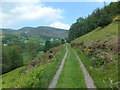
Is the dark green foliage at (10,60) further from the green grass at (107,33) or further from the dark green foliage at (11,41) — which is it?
the dark green foliage at (11,41)

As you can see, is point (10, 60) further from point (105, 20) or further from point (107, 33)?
point (107, 33)

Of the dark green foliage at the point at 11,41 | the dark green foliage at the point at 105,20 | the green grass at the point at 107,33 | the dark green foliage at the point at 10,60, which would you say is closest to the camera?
the green grass at the point at 107,33

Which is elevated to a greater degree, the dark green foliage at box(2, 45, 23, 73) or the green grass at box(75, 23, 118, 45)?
the green grass at box(75, 23, 118, 45)

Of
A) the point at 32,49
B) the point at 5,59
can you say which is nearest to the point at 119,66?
the point at 5,59

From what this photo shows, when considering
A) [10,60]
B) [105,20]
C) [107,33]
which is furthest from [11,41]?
[107,33]

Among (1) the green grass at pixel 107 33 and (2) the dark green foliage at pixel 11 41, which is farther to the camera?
(2) the dark green foliage at pixel 11 41

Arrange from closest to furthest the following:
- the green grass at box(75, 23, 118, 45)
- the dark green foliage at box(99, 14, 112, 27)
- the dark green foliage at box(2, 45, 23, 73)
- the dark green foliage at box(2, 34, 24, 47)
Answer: the green grass at box(75, 23, 118, 45) → the dark green foliage at box(99, 14, 112, 27) → the dark green foliage at box(2, 45, 23, 73) → the dark green foliage at box(2, 34, 24, 47)

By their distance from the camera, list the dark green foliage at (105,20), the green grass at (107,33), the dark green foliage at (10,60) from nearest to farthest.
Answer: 1. the green grass at (107,33)
2. the dark green foliage at (105,20)
3. the dark green foliage at (10,60)

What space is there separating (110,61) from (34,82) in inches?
312

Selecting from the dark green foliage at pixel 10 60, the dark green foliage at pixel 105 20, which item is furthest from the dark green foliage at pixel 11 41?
the dark green foliage at pixel 105 20

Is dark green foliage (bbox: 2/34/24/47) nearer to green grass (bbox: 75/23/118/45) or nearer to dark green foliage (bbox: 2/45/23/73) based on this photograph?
dark green foliage (bbox: 2/45/23/73)

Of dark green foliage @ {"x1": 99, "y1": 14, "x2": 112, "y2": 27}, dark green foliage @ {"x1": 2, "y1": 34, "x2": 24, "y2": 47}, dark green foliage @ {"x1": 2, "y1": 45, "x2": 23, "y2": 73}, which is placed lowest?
dark green foliage @ {"x1": 2, "y1": 45, "x2": 23, "y2": 73}

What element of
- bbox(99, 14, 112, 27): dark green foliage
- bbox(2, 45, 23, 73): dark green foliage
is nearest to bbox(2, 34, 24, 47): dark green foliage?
bbox(2, 45, 23, 73): dark green foliage

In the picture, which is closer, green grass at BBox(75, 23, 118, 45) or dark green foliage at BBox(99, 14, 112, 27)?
green grass at BBox(75, 23, 118, 45)
